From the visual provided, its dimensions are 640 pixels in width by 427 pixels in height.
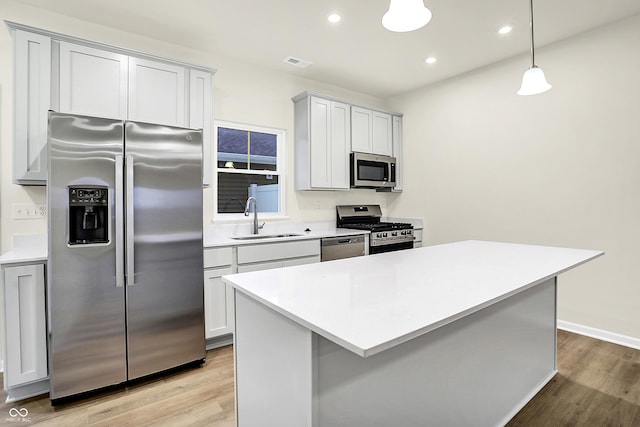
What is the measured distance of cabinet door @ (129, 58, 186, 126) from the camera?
267cm

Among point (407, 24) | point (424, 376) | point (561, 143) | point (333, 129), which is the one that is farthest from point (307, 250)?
point (561, 143)

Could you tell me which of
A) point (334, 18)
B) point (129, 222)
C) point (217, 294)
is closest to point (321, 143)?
point (334, 18)

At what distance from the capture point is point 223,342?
2939mm

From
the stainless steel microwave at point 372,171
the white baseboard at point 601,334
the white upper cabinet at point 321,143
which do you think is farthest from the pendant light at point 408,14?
the white baseboard at point 601,334

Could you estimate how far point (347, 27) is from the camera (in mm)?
2895

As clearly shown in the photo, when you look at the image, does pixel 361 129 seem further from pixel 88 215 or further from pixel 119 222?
pixel 88 215

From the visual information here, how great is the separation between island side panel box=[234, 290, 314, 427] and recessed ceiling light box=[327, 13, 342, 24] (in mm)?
2343

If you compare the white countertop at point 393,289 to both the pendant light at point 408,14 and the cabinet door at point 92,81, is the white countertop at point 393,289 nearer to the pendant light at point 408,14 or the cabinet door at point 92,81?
the pendant light at point 408,14

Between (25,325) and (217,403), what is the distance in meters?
1.29

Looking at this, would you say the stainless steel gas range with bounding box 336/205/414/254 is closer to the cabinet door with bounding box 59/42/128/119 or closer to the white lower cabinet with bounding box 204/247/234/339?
the white lower cabinet with bounding box 204/247/234/339

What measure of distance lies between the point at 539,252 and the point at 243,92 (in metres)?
3.11

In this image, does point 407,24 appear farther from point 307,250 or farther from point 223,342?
point 223,342

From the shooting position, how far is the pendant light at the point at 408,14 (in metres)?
1.36

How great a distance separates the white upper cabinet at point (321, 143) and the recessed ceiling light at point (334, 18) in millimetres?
1080
